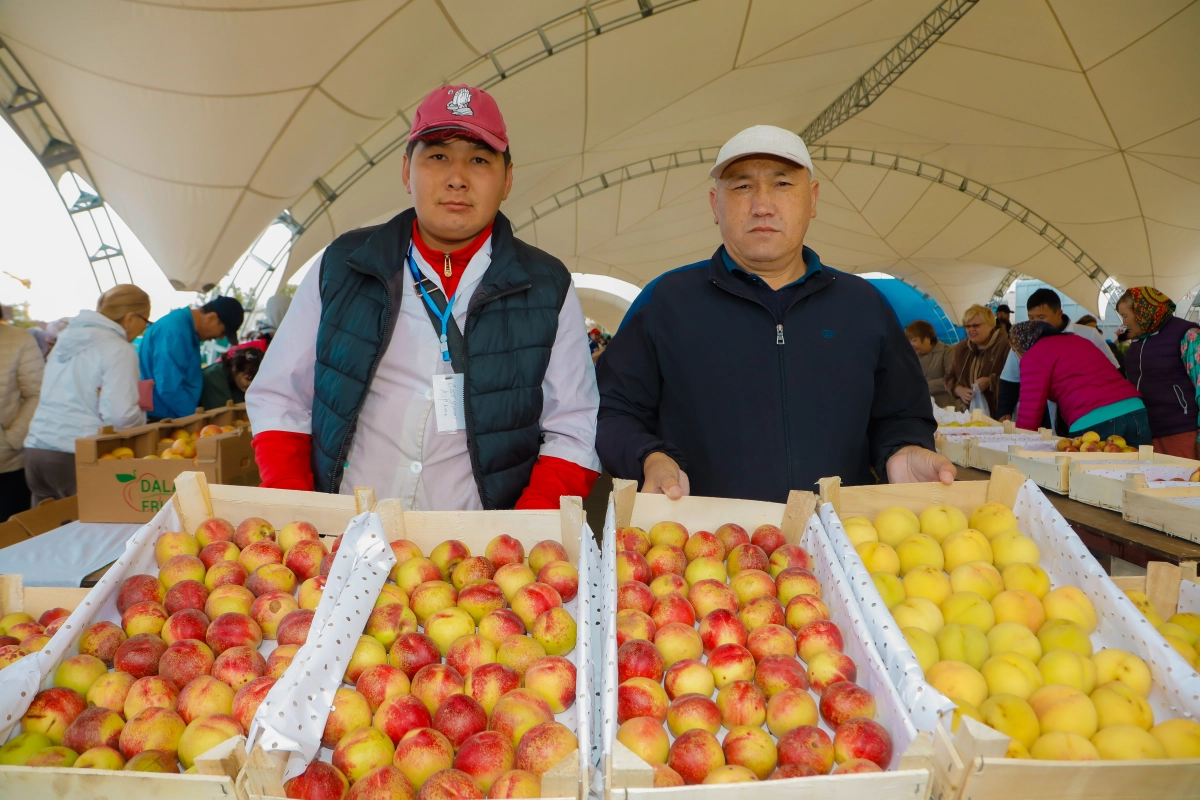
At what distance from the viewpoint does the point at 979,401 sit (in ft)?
26.2

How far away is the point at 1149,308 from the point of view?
17.9ft

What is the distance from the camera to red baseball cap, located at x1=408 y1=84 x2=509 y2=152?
77.0 inches

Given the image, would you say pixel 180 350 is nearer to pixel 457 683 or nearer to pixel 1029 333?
pixel 457 683

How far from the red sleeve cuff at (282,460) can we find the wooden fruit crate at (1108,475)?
3440 millimetres

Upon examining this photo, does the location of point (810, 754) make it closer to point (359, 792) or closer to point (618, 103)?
point (359, 792)

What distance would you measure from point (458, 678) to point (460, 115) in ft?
4.71

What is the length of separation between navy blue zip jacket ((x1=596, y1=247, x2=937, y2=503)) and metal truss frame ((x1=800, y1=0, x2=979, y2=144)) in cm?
1390

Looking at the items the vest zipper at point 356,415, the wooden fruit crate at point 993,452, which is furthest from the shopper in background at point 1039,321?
the vest zipper at point 356,415

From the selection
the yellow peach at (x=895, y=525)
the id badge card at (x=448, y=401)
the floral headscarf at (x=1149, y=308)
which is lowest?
the yellow peach at (x=895, y=525)

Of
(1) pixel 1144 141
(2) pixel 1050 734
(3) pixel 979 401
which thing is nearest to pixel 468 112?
(2) pixel 1050 734

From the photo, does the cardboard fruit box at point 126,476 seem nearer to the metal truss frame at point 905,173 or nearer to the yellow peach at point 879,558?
the yellow peach at point 879,558

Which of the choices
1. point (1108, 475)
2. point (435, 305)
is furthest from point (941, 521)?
point (1108, 475)

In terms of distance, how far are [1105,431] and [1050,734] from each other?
5.00 metres

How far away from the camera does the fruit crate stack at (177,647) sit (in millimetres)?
1090
